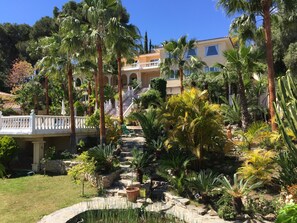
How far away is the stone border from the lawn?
619 millimetres

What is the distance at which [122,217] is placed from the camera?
29.1 ft

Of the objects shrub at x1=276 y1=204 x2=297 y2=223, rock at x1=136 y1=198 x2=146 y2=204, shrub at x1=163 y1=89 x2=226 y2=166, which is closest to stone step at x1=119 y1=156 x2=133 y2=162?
shrub at x1=163 y1=89 x2=226 y2=166

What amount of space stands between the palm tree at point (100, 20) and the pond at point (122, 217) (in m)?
5.90

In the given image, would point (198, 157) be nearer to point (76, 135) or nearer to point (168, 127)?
point (168, 127)

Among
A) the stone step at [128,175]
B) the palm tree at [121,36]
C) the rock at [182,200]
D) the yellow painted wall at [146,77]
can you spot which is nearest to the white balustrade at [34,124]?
the palm tree at [121,36]

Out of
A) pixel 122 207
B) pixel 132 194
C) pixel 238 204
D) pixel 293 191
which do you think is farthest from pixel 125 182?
pixel 293 191

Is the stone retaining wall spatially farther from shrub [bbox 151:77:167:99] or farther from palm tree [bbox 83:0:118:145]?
shrub [bbox 151:77:167:99]

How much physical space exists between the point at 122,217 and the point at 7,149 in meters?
9.32

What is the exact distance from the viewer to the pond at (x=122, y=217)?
8.84m

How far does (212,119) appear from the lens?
12.8 m

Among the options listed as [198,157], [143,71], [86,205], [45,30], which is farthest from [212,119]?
[45,30]

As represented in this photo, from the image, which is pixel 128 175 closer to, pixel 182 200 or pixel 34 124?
pixel 182 200

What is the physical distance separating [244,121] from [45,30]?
40.2m

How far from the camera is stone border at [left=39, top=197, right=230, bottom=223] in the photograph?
905 cm
